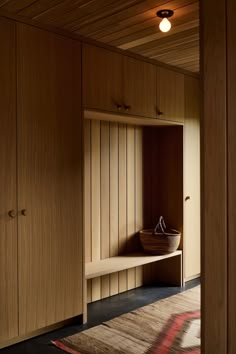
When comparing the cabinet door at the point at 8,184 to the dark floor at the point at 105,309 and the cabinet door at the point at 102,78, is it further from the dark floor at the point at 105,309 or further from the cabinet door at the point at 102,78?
the cabinet door at the point at 102,78

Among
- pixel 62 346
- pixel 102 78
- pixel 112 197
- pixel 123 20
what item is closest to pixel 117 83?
pixel 102 78

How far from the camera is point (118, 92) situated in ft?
10.8

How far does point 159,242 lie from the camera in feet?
12.4

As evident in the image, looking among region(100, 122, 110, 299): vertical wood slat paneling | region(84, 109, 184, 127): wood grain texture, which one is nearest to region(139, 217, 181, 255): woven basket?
region(100, 122, 110, 299): vertical wood slat paneling

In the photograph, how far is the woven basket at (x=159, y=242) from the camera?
3770mm

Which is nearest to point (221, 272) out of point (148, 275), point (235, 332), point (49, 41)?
point (235, 332)

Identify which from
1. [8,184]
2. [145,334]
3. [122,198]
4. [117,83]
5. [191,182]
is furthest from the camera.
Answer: [191,182]

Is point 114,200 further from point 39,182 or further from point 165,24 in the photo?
point 165,24

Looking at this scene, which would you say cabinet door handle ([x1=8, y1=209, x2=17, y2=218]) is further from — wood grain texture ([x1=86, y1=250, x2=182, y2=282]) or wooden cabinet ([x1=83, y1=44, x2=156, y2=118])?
wooden cabinet ([x1=83, y1=44, x2=156, y2=118])

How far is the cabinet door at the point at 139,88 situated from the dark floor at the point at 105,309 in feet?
5.85

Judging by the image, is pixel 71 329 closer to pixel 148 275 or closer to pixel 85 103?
pixel 148 275

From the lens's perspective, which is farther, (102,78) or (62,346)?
(102,78)

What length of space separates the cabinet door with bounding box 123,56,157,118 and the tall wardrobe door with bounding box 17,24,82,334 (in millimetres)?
585

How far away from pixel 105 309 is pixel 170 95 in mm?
→ 2216
